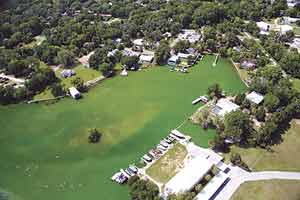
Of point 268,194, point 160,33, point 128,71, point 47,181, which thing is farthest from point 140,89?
point 268,194

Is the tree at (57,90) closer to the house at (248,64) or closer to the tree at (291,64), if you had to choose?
the house at (248,64)

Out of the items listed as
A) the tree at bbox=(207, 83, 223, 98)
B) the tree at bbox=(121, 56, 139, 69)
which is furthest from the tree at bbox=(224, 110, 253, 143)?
the tree at bbox=(121, 56, 139, 69)

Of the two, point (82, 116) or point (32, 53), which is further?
point (32, 53)

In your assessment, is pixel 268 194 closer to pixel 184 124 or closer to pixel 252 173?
pixel 252 173

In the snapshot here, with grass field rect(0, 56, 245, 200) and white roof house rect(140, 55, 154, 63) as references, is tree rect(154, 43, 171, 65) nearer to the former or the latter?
white roof house rect(140, 55, 154, 63)

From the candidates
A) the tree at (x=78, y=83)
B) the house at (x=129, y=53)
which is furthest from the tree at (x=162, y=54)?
the tree at (x=78, y=83)

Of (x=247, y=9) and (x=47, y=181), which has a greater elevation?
(x=247, y=9)
